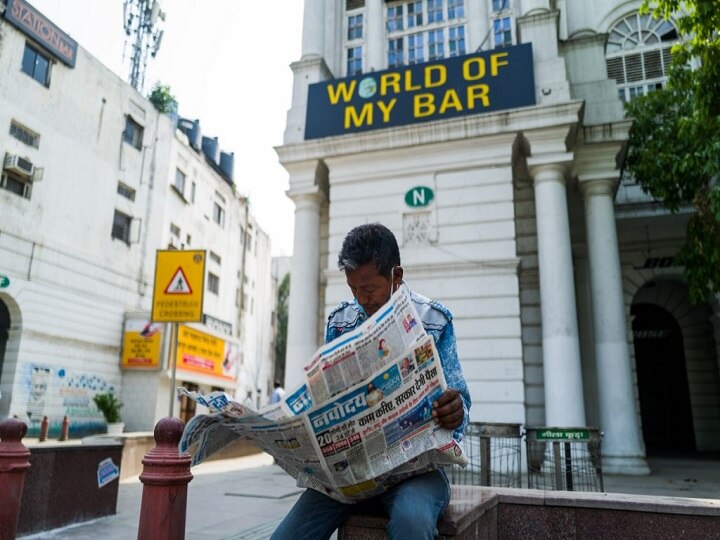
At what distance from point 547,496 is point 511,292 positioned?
300 inches

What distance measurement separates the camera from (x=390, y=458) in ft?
6.44

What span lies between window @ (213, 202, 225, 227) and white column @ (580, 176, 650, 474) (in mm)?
22711

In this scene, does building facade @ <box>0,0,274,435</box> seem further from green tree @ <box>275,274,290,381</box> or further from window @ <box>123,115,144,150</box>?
green tree @ <box>275,274,290,381</box>

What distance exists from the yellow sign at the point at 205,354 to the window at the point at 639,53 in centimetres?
1750

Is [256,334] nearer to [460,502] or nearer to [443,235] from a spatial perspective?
[443,235]

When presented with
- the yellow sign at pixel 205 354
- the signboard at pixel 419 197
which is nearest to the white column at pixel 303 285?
the signboard at pixel 419 197

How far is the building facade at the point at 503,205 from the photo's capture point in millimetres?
10328

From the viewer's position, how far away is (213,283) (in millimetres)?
29156

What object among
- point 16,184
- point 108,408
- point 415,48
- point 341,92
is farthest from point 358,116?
point 108,408

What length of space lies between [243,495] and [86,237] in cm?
1615

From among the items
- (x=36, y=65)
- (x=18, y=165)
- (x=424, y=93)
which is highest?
(x=36, y=65)

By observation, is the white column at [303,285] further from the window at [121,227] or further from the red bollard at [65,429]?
the window at [121,227]

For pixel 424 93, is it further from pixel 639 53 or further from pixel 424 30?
pixel 639 53

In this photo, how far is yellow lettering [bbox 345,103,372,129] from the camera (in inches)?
483
